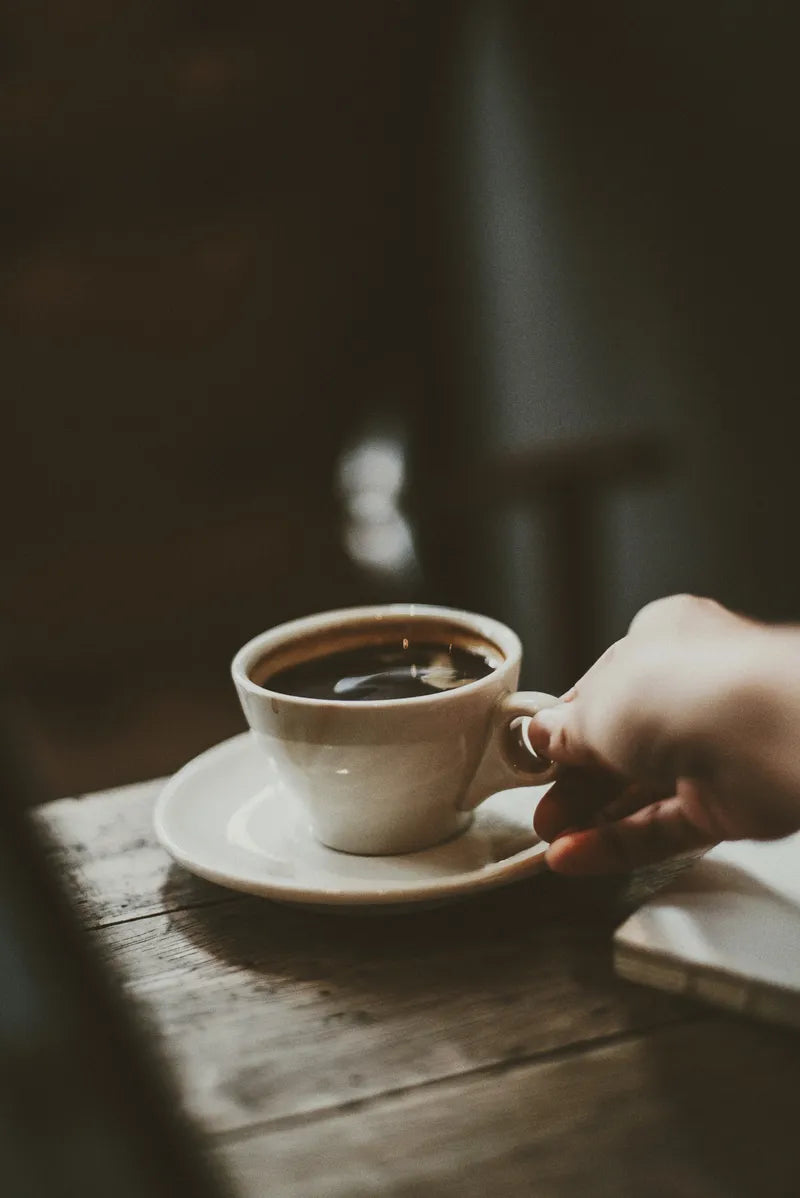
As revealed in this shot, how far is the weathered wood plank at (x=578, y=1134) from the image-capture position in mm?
398

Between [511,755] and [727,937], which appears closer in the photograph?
[727,937]

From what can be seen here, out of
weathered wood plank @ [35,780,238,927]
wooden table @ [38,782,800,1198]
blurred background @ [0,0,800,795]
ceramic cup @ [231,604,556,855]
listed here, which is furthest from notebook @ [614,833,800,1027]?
blurred background @ [0,0,800,795]

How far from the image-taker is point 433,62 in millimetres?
2740

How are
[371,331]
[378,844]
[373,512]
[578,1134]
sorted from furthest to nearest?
[371,331] < [373,512] < [378,844] < [578,1134]

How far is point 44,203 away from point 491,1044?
2.39 meters

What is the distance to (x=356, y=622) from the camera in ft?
2.39

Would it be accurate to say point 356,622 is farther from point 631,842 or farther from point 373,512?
point 373,512

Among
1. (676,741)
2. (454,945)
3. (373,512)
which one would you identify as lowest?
(373,512)

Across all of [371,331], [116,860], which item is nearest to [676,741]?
[116,860]

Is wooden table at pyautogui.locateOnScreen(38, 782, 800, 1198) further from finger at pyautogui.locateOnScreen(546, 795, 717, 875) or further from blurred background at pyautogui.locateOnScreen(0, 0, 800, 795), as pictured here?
blurred background at pyautogui.locateOnScreen(0, 0, 800, 795)

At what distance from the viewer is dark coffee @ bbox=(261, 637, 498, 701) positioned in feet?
2.15

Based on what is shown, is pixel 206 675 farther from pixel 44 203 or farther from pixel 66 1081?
pixel 66 1081

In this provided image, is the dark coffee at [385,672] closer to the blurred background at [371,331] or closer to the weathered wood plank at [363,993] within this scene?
the weathered wood plank at [363,993]

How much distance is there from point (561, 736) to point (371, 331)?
2.47m
